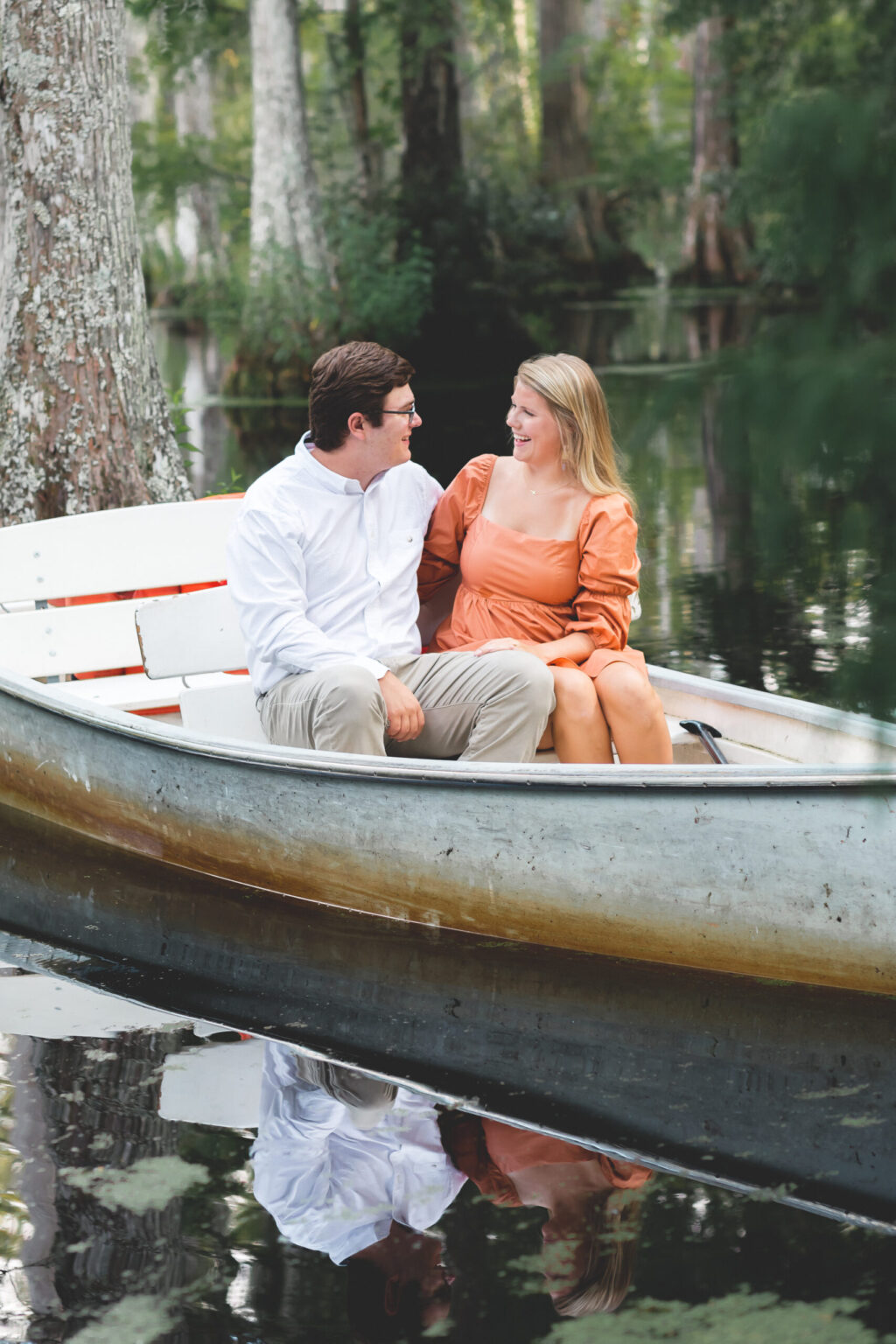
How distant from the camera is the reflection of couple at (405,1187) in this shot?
2.67 metres

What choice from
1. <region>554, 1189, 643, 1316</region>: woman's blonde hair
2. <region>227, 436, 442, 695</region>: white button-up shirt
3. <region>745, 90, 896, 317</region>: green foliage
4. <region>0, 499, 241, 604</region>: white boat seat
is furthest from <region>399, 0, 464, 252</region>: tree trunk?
<region>745, 90, 896, 317</region>: green foliage

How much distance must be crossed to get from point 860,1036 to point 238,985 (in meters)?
1.52

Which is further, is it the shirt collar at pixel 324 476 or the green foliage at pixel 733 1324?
the shirt collar at pixel 324 476

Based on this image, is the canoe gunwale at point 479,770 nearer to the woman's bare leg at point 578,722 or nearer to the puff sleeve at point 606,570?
the woman's bare leg at point 578,722

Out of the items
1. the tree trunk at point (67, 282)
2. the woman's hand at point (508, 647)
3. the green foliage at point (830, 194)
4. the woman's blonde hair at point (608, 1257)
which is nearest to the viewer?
the green foliage at point (830, 194)

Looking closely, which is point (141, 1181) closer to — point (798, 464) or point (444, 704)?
point (444, 704)

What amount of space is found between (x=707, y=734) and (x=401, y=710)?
92cm

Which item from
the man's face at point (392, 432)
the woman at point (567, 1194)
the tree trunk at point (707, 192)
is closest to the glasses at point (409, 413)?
the man's face at point (392, 432)

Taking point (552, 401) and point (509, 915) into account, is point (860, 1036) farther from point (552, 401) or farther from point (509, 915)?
point (552, 401)

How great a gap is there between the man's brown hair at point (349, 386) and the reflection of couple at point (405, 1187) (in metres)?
1.57

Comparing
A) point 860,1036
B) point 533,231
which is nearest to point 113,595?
point 860,1036

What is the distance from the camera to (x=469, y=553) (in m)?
4.22

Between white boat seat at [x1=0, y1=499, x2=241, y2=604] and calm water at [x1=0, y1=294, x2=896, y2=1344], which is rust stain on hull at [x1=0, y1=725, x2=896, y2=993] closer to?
calm water at [x1=0, y1=294, x2=896, y2=1344]

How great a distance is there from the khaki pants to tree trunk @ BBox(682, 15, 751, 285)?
73.6ft
